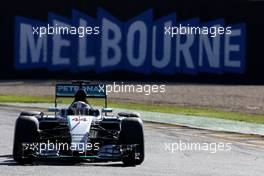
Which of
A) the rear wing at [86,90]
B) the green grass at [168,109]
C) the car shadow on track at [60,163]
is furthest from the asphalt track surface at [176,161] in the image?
the green grass at [168,109]

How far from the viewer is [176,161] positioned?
1574 cm

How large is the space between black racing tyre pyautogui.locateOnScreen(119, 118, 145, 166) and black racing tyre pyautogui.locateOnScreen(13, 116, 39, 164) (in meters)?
1.57

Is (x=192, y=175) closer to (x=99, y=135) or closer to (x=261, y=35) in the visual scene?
(x=99, y=135)

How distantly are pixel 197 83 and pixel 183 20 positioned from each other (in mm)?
3874

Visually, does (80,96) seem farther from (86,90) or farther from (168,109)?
(168,109)

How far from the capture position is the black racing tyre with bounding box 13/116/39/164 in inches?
562

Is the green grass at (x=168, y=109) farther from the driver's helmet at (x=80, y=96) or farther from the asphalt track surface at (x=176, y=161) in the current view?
the driver's helmet at (x=80, y=96)

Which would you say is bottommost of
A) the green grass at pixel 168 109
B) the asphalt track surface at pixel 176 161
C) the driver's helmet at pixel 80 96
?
the asphalt track surface at pixel 176 161

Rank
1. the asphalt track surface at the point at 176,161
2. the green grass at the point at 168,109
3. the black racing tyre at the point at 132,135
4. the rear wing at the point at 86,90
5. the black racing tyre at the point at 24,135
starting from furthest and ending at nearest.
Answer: the green grass at the point at 168,109 → the rear wing at the point at 86,90 → the black racing tyre at the point at 132,135 → the black racing tyre at the point at 24,135 → the asphalt track surface at the point at 176,161

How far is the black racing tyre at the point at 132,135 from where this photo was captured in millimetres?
14586

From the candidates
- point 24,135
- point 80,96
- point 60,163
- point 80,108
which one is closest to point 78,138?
point 60,163

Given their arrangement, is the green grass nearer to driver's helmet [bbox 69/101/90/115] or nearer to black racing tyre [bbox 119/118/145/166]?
driver's helmet [bbox 69/101/90/115]

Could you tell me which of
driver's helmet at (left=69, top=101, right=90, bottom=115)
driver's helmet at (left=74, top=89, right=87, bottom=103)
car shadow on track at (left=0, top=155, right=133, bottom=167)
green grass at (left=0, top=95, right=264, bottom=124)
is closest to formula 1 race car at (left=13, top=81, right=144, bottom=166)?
car shadow on track at (left=0, top=155, right=133, bottom=167)

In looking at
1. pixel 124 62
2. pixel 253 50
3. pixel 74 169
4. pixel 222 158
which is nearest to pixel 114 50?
pixel 124 62
